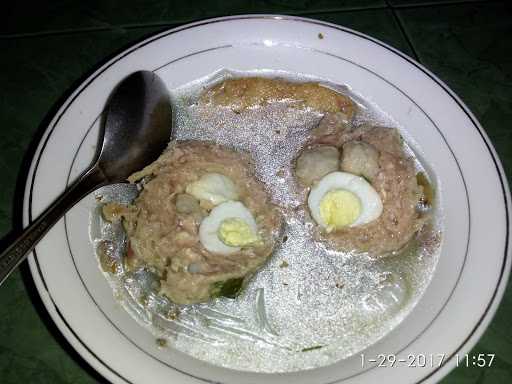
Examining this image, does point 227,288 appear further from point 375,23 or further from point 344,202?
point 375,23

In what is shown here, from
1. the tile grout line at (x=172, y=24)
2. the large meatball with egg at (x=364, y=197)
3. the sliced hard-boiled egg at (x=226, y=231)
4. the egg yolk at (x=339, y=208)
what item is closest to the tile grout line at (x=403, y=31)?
the tile grout line at (x=172, y=24)

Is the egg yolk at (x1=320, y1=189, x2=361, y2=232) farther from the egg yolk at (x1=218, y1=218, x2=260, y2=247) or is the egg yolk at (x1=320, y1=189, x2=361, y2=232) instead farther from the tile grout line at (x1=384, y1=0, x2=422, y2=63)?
the tile grout line at (x1=384, y1=0, x2=422, y2=63)

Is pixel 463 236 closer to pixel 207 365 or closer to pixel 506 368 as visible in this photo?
pixel 506 368

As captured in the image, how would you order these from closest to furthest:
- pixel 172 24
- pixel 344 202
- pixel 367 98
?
pixel 344 202 < pixel 367 98 < pixel 172 24

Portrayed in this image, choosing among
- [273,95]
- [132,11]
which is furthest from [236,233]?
[132,11]

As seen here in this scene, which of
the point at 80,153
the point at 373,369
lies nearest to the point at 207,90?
the point at 80,153

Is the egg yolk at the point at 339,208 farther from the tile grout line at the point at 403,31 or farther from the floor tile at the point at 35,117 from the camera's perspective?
the tile grout line at the point at 403,31
